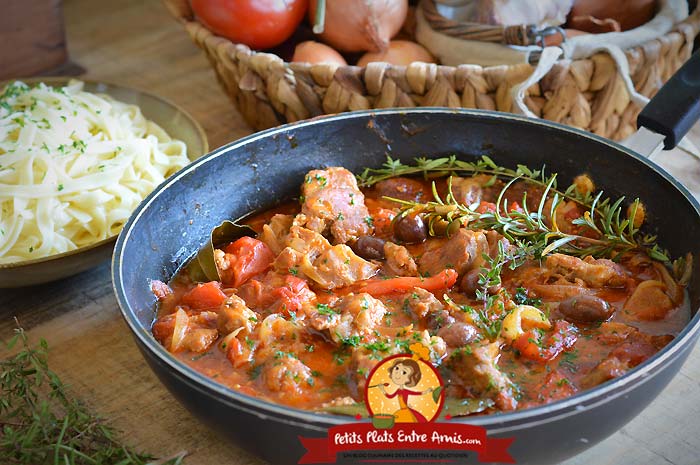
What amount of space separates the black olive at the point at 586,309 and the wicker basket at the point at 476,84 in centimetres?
103

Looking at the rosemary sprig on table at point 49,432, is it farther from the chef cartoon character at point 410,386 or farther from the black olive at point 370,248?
the black olive at point 370,248

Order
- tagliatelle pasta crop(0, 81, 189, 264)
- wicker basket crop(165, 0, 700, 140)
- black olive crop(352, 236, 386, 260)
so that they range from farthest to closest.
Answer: wicker basket crop(165, 0, 700, 140) < tagliatelle pasta crop(0, 81, 189, 264) < black olive crop(352, 236, 386, 260)

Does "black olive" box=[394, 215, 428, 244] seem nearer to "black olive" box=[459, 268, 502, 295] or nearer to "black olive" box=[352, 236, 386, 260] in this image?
"black olive" box=[352, 236, 386, 260]

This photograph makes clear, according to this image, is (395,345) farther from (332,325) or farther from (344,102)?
(344,102)

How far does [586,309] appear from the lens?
216cm

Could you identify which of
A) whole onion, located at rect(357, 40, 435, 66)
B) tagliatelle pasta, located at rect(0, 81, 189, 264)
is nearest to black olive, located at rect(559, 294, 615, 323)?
whole onion, located at rect(357, 40, 435, 66)

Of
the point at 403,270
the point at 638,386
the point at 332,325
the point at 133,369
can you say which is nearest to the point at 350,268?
the point at 403,270

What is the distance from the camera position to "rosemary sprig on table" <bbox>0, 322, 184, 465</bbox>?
6.44 ft

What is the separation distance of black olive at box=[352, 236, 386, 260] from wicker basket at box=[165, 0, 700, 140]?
0.76 m

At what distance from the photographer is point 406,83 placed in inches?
118

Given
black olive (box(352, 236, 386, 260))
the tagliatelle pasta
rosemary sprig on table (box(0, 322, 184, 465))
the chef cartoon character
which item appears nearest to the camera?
the chef cartoon character

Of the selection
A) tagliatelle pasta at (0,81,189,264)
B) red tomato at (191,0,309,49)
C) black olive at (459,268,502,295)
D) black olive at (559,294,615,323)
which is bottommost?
tagliatelle pasta at (0,81,189,264)

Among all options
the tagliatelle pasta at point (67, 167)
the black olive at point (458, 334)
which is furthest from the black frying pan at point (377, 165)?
the tagliatelle pasta at point (67, 167)

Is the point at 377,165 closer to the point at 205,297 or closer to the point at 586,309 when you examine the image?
the point at 205,297
